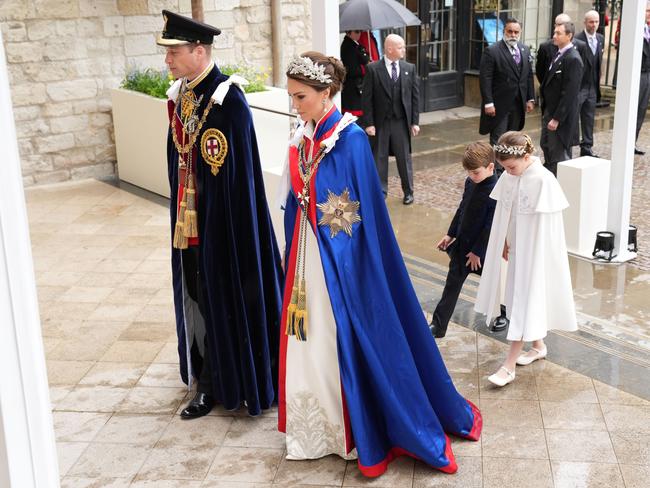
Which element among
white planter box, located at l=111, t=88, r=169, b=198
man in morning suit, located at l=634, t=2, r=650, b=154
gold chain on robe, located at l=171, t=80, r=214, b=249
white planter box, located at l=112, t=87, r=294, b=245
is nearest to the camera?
gold chain on robe, located at l=171, t=80, r=214, b=249

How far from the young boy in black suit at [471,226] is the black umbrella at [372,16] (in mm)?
4680

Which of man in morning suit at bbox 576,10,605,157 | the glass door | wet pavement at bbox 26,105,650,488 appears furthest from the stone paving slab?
the glass door

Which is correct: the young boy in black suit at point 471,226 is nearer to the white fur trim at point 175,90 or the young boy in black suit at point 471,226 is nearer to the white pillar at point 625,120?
the white fur trim at point 175,90

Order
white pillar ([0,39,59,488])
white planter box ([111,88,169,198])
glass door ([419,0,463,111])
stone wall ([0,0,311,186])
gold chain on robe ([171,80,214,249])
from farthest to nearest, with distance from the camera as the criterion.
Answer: glass door ([419,0,463,111]) < stone wall ([0,0,311,186]) < white planter box ([111,88,169,198]) < gold chain on robe ([171,80,214,249]) < white pillar ([0,39,59,488])

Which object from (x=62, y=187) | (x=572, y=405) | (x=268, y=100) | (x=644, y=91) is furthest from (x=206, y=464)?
(x=644, y=91)

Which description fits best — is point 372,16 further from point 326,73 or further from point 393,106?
point 326,73

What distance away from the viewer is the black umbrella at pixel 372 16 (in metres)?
9.52

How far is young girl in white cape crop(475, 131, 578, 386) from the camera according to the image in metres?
4.60

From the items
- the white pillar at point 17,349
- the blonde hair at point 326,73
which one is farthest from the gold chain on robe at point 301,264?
the white pillar at point 17,349

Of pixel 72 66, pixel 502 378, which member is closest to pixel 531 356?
pixel 502 378

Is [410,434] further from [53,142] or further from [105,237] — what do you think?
[53,142]

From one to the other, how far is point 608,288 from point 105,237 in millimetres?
4116

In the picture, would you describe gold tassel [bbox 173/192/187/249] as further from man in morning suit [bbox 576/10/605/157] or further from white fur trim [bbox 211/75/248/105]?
man in morning suit [bbox 576/10/605/157]

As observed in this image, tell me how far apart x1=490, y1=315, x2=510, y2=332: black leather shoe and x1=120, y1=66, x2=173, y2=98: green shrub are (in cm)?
464
